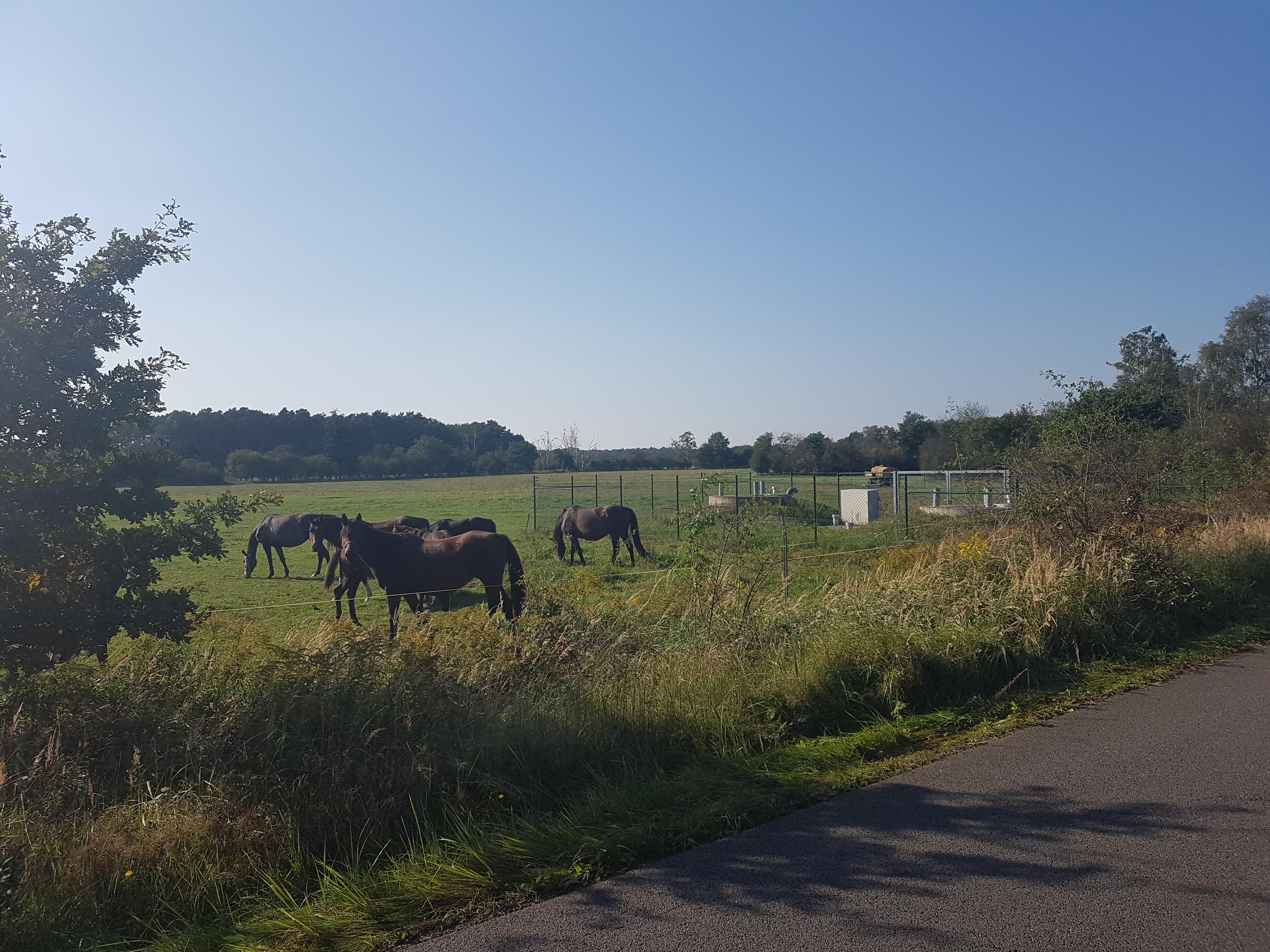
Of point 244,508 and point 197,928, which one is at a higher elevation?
point 244,508

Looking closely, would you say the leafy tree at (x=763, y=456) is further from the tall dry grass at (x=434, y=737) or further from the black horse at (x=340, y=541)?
the tall dry grass at (x=434, y=737)

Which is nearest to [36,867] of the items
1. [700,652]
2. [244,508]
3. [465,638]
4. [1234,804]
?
[244,508]

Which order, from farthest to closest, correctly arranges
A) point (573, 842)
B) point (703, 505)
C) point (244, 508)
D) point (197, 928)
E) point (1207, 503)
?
point (1207, 503), point (703, 505), point (244, 508), point (573, 842), point (197, 928)

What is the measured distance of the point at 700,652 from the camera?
7.35 metres

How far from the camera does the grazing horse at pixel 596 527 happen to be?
859 inches

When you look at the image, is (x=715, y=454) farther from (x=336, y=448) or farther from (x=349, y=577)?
(x=349, y=577)

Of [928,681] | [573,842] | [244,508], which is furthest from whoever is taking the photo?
[928,681]

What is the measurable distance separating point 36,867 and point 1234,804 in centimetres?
606

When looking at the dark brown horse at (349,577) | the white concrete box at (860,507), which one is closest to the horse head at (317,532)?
the dark brown horse at (349,577)

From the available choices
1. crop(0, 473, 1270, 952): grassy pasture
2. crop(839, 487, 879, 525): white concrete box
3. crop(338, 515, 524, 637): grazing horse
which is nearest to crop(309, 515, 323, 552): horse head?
crop(338, 515, 524, 637): grazing horse

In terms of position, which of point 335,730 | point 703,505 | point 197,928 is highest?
→ point 703,505

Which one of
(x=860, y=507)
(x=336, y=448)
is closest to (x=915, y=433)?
(x=860, y=507)

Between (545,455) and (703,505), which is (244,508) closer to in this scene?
(703,505)

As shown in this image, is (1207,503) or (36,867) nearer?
(36,867)
